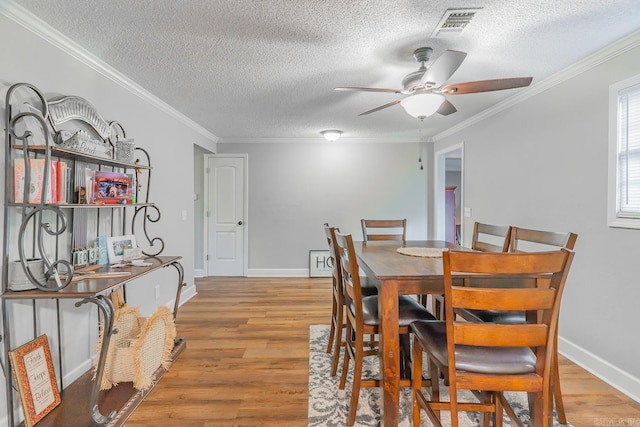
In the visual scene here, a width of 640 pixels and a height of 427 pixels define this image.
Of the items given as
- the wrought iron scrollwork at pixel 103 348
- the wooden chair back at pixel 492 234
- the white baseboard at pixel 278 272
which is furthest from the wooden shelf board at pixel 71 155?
the white baseboard at pixel 278 272

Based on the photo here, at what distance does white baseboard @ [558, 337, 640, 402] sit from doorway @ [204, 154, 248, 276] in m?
4.15

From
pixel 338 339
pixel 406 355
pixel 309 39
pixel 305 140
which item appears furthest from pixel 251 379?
pixel 305 140

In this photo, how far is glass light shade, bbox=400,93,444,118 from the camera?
2.12 m

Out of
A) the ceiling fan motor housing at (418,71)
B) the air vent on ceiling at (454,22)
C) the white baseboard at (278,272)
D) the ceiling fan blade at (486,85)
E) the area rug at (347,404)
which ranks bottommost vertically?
the area rug at (347,404)

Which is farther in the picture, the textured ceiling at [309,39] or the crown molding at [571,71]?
the crown molding at [571,71]

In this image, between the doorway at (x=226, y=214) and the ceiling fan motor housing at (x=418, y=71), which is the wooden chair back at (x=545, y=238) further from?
the doorway at (x=226, y=214)

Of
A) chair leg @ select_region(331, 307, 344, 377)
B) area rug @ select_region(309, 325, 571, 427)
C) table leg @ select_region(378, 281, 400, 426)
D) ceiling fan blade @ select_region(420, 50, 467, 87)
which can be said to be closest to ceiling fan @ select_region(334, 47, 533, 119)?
ceiling fan blade @ select_region(420, 50, 467, 87)

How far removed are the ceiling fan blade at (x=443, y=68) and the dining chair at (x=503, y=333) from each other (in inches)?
43.6

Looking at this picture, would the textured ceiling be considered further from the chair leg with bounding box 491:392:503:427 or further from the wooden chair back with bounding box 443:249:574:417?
the chair leg with bounding box 491:392:503:427

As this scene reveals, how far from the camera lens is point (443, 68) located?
1.82m

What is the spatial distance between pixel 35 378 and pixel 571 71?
4055 mm

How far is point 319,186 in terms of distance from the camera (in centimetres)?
519

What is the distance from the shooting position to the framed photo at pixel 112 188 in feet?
6.79

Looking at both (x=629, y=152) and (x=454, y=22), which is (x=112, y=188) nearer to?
(x=454, y=22)
